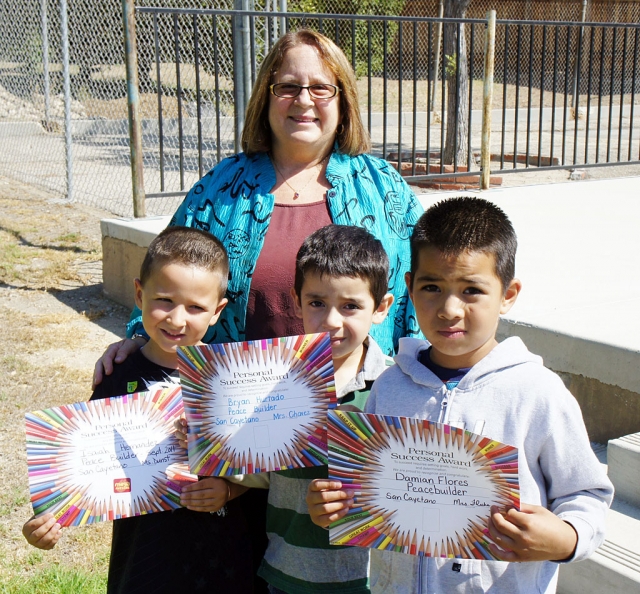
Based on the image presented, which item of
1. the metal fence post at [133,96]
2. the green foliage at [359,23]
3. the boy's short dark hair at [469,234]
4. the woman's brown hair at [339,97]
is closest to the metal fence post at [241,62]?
the metal fence post at [133,96]

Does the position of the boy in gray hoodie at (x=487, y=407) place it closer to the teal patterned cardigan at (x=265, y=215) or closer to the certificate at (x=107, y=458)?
the certificate at (x=107, y=458)

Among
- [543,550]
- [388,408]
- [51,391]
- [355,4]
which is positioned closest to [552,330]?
[388,408]

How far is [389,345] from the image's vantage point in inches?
105

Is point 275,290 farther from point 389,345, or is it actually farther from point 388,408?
point 388,408

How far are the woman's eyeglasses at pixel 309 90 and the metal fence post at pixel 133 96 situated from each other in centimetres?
379

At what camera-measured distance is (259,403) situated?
1857 mm

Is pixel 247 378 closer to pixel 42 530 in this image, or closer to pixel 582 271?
pixel 42 530

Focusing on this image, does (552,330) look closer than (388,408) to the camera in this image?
No

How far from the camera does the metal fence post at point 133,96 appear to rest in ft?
19.6

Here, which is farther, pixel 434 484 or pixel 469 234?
pixel 469 234

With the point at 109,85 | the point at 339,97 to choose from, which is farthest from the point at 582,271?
the point at 109,85

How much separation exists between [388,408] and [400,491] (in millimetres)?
248

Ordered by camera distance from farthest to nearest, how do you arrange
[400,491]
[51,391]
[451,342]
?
[51,391], [451,342], [400,491]

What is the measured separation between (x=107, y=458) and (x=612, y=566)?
152 cm
